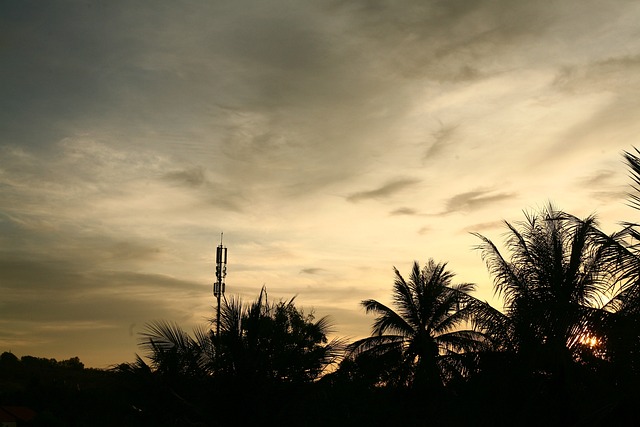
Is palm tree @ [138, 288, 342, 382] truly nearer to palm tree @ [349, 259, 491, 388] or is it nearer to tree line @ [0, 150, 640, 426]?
tree line @ [0, 150, 640, 426]

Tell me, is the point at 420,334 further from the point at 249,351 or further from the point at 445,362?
the point at 249,351

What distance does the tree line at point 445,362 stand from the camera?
12.3 m

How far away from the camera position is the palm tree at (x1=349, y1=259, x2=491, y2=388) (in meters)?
26.0

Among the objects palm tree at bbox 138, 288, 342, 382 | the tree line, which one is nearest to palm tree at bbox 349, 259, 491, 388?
the tree line

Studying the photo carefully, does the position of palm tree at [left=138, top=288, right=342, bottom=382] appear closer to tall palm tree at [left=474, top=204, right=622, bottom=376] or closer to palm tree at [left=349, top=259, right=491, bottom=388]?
tall palm tree at [left=474, top=204, right=622, bottom=376]

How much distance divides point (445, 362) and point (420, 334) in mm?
1786

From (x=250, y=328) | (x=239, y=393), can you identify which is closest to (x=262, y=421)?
(x=239, y=393)

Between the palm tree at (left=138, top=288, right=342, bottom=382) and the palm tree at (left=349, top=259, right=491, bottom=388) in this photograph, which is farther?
the palm tree at (left=349, top=259, right=491, bottom=388)

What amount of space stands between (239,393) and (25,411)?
42.4 m

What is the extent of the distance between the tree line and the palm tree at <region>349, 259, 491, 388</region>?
0.06 metres

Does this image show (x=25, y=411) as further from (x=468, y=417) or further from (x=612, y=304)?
(x=612, y=304)

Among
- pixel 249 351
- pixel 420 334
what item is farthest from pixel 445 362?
pixel 249 351

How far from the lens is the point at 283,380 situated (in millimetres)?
12570

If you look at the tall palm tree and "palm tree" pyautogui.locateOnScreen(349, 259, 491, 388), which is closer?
the tall palm tree
